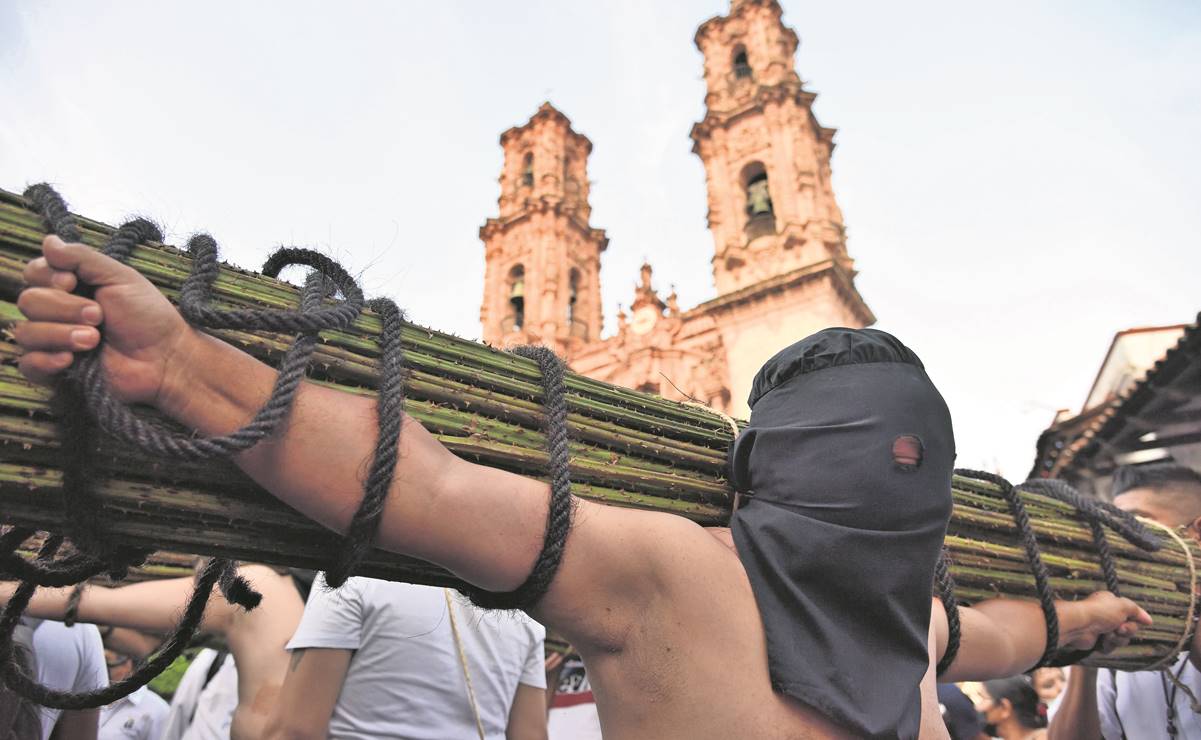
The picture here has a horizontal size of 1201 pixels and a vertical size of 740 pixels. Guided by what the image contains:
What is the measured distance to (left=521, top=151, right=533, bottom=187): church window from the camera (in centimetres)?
2696

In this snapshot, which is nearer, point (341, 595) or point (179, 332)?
point (179, 332)

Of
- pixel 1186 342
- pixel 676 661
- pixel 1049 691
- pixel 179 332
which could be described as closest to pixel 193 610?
pixel 179 332

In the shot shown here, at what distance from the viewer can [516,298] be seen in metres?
24.1

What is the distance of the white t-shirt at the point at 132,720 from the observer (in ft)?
13.4

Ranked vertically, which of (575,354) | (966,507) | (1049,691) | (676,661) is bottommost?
(1049,691)

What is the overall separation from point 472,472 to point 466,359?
1.22 feet

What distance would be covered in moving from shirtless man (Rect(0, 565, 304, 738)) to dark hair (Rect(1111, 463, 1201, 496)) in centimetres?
466

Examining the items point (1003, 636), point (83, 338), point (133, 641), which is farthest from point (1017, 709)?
point (83, 338)

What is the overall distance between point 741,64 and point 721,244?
7816 mm

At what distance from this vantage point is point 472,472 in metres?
1.14

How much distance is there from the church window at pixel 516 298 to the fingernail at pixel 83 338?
2229 cm

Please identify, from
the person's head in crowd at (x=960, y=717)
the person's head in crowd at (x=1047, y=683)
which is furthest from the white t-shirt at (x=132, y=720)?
the person's head in crowd at (x=1047, y=683)

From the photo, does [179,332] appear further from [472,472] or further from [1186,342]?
[1186,342]

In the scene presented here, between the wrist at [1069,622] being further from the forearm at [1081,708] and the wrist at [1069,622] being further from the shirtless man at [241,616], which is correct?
the shirtless man at [241,616]
